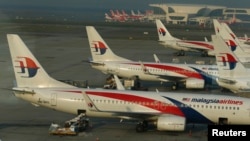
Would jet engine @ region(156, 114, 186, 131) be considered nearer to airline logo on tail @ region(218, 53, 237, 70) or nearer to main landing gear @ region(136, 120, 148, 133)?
→ main landing gear @ region(136, 120, 148, 133)

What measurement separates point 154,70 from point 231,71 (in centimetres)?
1397

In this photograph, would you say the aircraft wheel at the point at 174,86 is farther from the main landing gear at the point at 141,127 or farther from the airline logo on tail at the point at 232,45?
the main landing gear at the point at 141,127

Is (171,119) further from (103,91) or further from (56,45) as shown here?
A: (56,45)

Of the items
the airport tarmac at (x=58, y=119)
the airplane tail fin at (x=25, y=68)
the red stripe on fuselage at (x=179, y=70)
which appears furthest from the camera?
the red stripe on fuselage at (x=179, y=70)

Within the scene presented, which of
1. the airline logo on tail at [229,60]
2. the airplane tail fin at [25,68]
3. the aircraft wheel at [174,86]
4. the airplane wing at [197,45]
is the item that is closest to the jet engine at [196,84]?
the aircraft wheel at [174,86]

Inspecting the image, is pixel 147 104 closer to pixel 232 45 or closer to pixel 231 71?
pixel 231 71

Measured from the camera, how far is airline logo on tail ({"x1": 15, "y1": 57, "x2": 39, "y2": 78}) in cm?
3588

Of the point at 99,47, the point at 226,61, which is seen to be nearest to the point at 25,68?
the point at 226,61

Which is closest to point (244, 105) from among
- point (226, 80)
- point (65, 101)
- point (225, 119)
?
point (225, 119)

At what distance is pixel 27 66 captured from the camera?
1421 inches

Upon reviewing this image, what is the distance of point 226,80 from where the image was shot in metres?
42.8

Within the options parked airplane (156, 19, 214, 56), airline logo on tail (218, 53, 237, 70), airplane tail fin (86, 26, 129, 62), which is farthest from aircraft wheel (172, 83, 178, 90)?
parked airplane (156, 19, 214, 56)

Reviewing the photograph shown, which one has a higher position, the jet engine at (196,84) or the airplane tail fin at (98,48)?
the airplane tail fin at (98,48)

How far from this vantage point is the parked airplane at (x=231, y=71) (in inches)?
1649
